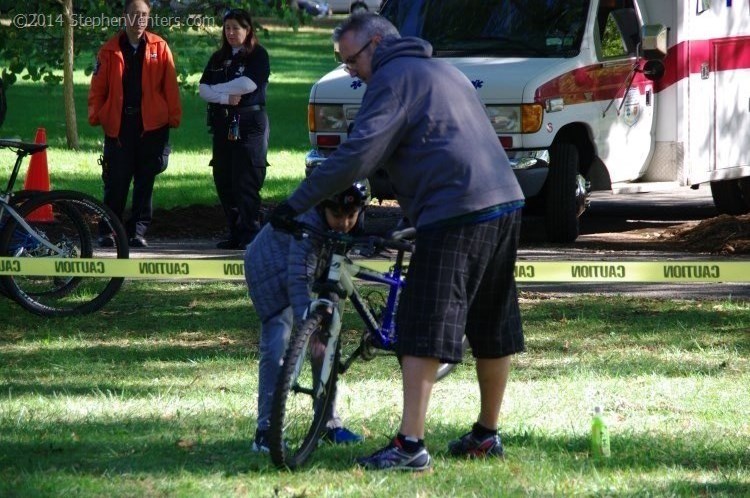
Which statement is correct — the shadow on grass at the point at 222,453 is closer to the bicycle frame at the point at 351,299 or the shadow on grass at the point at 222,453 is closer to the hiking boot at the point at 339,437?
the hiking boot at the point at 339,437

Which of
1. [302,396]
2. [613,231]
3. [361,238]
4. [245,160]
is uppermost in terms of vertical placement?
[361,238]

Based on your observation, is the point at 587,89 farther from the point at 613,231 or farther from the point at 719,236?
the point at 613,231

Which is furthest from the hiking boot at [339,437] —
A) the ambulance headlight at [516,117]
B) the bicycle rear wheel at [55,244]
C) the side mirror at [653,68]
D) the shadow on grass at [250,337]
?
the side mirror at [653,68]

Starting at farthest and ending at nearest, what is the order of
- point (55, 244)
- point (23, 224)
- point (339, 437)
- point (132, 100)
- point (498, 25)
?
point (498, 25) → point (132, 100) → point (55, 244) → point (23, 224) → point (339, 437)

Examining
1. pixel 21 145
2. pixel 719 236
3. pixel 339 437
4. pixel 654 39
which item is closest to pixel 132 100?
pixel 21 145

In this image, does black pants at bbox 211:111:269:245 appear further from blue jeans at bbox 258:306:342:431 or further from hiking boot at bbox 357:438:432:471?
hiking boot at bbox 357:438:432:471

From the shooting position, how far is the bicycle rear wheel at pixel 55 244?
892cm

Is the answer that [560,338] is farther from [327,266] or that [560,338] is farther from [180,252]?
[180,252]

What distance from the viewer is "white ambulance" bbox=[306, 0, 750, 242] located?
11430 mm

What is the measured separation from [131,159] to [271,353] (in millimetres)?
5864

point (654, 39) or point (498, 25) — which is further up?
point (498, 25)

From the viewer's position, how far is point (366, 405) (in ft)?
22.6

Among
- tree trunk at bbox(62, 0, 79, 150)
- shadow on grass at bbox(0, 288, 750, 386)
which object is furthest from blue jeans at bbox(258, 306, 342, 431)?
tree trunk at bbox(62, 0, 79, 150)

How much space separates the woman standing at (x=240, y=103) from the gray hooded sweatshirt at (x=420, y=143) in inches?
235
